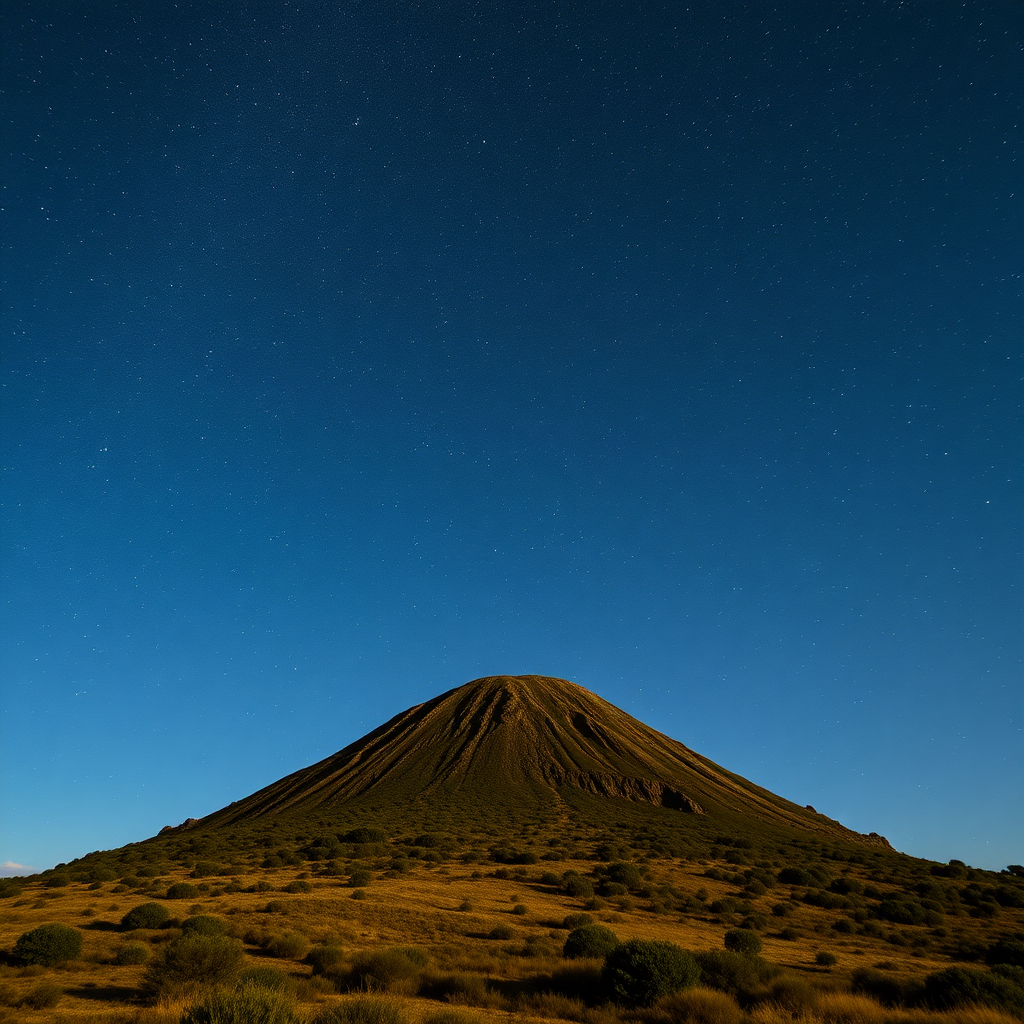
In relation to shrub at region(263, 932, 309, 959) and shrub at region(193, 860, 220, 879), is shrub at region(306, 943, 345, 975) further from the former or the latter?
shrub at region(193, 860, 220, 879)

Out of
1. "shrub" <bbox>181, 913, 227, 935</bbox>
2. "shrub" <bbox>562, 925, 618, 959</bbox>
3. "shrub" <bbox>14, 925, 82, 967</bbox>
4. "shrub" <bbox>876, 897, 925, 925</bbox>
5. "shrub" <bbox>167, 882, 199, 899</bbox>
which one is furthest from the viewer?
"shrub" <bbox>876, 897, 925, 925</bbox>

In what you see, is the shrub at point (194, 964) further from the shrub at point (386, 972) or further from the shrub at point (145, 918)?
the shrub at point (145, 918)

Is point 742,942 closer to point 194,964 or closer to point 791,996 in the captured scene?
point 791,996

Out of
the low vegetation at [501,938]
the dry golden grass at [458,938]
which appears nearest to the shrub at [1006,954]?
the low vegetation at [501,938]

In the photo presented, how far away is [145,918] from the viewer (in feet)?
69.4

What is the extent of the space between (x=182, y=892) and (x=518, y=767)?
69.6m

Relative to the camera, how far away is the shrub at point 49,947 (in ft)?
54.9

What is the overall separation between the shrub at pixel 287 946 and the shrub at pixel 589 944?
7926mm

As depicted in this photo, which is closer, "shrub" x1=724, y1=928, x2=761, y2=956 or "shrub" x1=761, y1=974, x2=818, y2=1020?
"shrub" x1=761, y1=974, x2=818, y2=1020

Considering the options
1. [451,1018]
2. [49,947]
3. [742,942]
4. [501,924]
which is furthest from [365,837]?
[451,1018]

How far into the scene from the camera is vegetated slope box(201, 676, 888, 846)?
83625mm

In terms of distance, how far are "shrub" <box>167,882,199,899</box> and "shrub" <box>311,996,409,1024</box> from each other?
22729 millimetres

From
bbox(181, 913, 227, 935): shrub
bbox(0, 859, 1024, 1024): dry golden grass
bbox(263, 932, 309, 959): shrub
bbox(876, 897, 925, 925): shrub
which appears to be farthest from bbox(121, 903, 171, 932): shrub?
bbox(876, 897, 925, 925): shrub

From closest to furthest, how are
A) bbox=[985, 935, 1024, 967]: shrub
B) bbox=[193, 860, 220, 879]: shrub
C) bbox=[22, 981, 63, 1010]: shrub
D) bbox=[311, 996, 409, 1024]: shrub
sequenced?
bbox=[311, 996, 409, 1024]: shrub → bbox=[22, 981, 63, 1010]: shrub → bbox=[985, 935, 1024, 967]: shrub → bbox=[193, 860, 220, 879]: shrub
